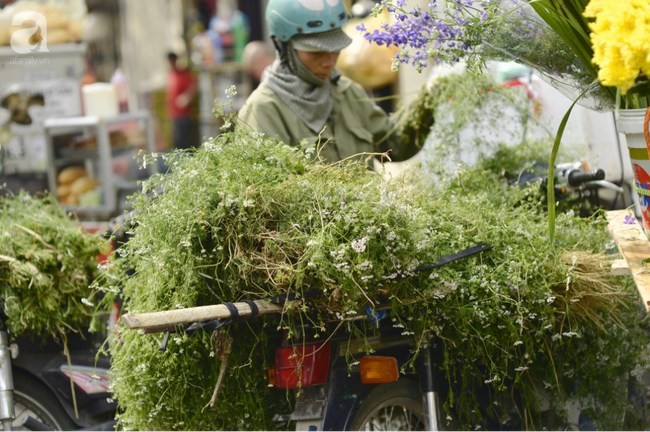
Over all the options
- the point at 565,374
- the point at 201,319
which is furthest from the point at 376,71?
the point at 201,319

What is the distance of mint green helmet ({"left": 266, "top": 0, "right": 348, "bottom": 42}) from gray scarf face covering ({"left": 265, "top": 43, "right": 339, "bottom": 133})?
122 millimetres

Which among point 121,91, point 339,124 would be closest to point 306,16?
point 339,124

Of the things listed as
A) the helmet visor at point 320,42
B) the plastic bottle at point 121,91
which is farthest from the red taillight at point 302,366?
the plastic bottle at point 121,91

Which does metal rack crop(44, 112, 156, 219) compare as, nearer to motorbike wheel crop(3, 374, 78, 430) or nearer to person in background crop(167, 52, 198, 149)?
motorbike wheel crop(3, 374, 78, 430)

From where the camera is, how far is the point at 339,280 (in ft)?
11.2

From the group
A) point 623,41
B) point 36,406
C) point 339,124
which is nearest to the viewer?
point 623,41

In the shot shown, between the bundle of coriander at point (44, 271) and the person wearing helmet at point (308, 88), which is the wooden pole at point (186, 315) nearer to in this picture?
the bundle of coriander at point (44, 271)

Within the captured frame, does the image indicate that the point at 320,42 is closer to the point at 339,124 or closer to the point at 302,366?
the point at 339,124

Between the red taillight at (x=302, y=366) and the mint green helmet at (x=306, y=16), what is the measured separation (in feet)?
5.49

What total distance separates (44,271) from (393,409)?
1.63 metres

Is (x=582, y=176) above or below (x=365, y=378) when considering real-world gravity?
above

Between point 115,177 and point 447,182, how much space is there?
4492 millimetres

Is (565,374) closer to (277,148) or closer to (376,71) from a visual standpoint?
(277,148)

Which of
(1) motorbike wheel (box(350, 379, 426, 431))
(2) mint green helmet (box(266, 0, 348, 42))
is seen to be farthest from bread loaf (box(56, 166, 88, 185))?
(1) motorbike wheel (box(350, 379, 426, 431))
